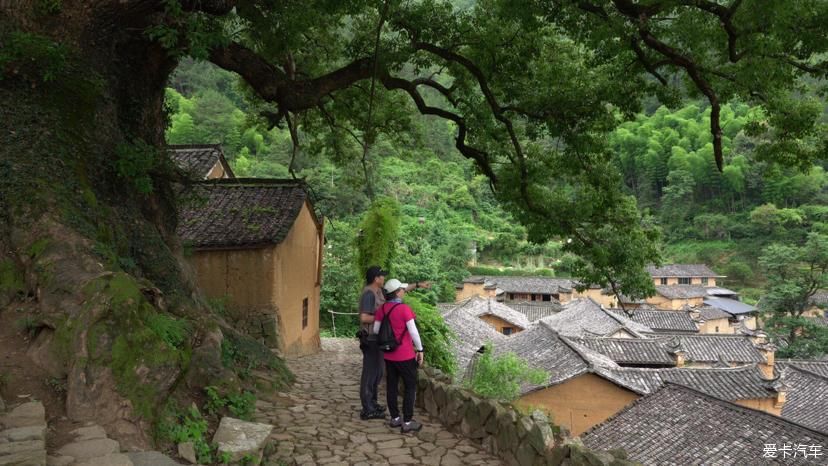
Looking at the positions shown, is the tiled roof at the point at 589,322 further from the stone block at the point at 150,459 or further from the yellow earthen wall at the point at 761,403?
the stone block at the point at 150,459

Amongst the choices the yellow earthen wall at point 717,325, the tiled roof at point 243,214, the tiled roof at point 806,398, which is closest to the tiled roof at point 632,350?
the tiled roof at point 806,398

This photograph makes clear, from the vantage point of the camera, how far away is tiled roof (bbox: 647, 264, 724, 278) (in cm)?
5569

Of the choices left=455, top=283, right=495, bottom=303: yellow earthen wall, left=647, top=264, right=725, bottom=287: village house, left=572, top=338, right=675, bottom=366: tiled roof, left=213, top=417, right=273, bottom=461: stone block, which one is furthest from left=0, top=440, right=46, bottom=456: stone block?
left=647, top=264, right=725, bottom=287: village house

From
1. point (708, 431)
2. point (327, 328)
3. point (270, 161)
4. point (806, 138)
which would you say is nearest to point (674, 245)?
point (270, 161)

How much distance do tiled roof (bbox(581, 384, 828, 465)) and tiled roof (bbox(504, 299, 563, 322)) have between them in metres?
28.7

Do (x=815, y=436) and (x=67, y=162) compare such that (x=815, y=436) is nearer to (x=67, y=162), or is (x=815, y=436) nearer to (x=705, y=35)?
(x=705, y=35)

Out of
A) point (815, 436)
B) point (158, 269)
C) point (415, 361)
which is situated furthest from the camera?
point (815, 436)

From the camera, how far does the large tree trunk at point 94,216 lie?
4.78 metres

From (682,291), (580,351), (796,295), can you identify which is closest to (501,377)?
(580,351)

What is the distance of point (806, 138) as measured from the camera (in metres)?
8.02

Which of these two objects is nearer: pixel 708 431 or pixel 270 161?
pixel 708 431

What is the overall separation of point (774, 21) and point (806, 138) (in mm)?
2389

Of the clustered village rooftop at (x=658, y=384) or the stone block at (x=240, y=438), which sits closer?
the stone block at (x=240, y=438)

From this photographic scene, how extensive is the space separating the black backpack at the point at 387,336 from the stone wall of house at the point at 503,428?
1006 millimetres
